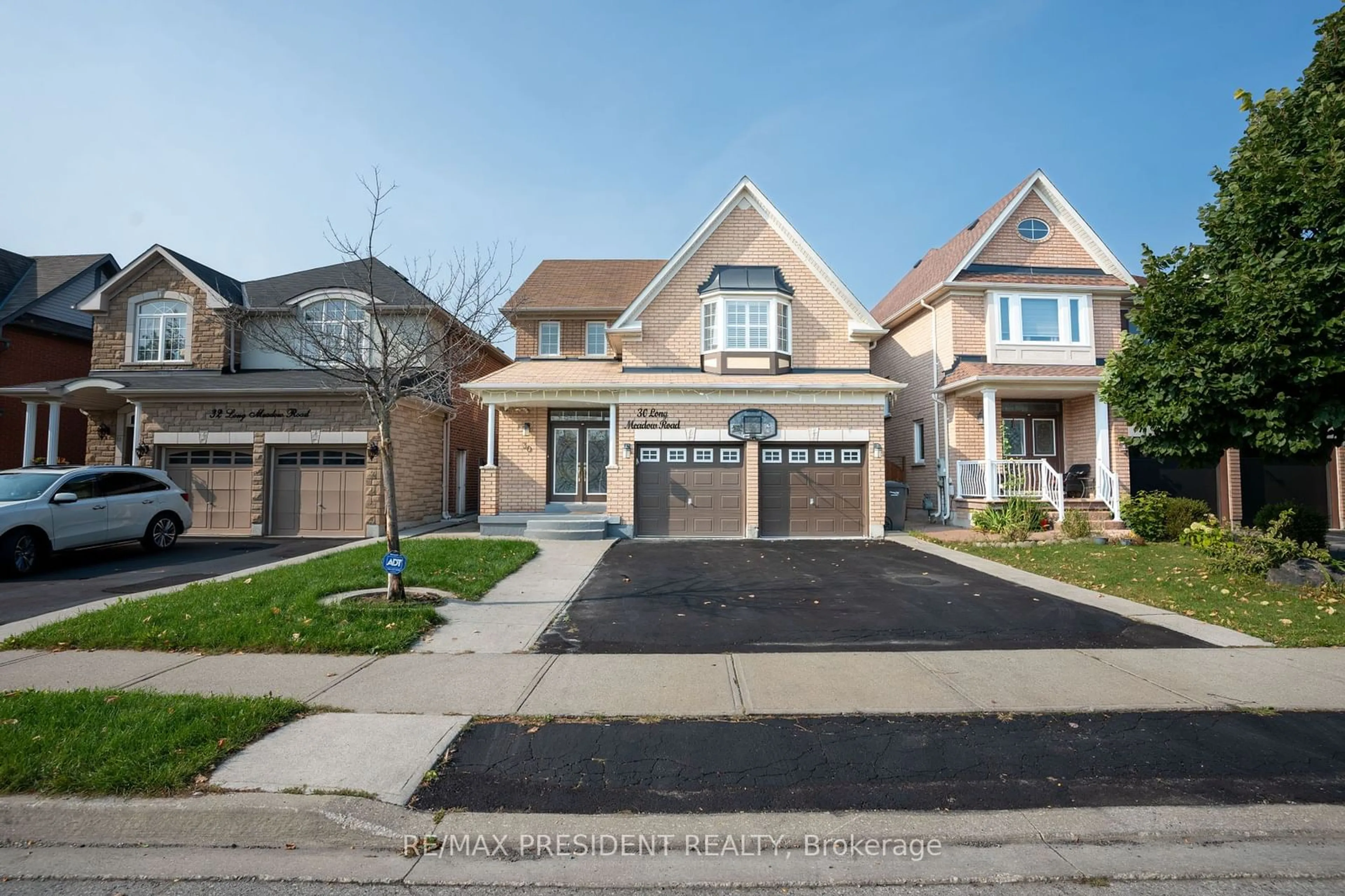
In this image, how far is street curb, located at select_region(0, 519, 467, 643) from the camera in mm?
7504

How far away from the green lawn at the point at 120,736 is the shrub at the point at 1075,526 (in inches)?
626

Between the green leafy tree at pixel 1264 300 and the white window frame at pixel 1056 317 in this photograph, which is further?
the white window frame at pixel 1056 317

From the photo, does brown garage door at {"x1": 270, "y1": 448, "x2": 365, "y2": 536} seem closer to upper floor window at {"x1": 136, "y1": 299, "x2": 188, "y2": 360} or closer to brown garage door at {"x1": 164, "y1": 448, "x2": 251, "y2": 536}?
brown garage door at {"x1": 164, "y1": 448, "x2": 251, "y2": 536}

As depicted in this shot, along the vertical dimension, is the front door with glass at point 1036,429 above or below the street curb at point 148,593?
above

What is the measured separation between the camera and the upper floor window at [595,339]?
21281 mm

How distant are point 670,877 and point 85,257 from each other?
30922 mm

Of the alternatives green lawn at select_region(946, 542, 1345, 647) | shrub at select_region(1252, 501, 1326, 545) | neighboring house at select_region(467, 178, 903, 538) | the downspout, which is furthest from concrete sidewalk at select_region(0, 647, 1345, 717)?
the downspout

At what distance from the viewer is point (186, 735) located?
14.0ft

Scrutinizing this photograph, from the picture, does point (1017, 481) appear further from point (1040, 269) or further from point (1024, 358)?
point (1040, 269)

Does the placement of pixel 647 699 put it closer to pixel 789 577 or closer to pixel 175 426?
pixel 789 577

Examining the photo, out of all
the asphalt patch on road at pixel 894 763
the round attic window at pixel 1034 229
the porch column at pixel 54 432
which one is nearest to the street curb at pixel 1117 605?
the asphalt patch on road at pixel 894 763

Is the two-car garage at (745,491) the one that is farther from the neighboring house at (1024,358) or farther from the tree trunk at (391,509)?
the tree trunk at (391,509)

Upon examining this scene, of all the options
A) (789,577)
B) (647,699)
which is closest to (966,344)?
(789,577)

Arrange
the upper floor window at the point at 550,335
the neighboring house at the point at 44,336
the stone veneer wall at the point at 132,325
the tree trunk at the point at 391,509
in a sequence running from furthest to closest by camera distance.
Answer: the upper floor window at the point at 550,335 → the neighboring house at the point at 44,336 → the stone veneer wall at the point at 132,325 → the tree trunk at the point at 391,509
